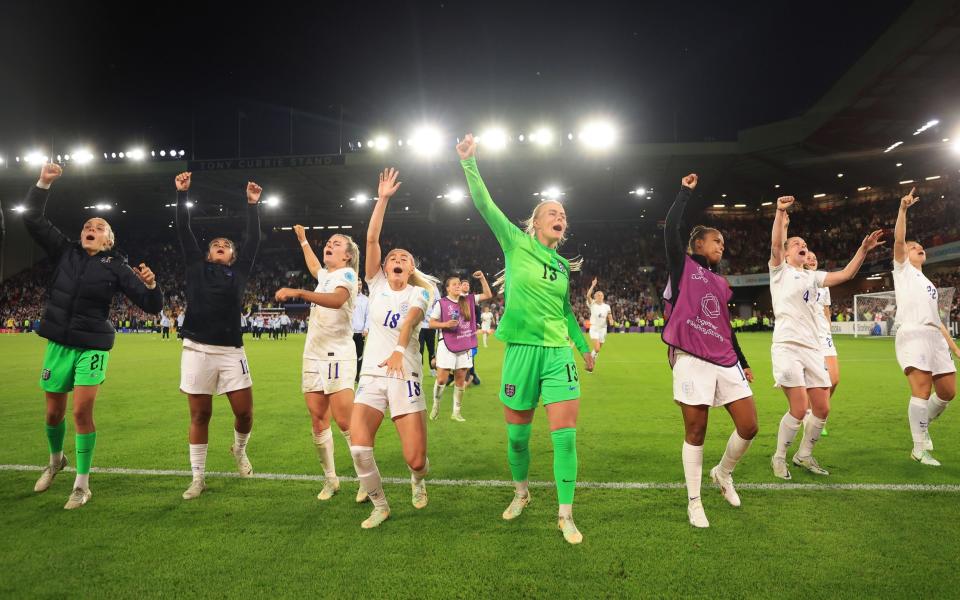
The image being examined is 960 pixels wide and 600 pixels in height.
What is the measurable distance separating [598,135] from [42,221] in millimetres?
30413

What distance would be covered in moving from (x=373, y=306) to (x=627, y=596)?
8.69 ft

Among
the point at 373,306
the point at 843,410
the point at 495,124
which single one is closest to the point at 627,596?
the point at 373,306

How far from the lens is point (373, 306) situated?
4.26 meters

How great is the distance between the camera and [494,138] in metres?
32.1

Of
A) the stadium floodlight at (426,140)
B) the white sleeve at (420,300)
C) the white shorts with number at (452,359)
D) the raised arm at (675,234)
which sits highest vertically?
the stadium floodlight at (426,140)

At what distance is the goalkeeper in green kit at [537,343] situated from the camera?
3.80 meters

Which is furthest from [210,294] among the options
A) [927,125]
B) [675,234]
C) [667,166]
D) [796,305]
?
[927,125]

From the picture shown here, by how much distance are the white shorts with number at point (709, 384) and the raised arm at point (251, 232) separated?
3919 mm

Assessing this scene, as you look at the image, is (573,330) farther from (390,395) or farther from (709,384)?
(390,395)

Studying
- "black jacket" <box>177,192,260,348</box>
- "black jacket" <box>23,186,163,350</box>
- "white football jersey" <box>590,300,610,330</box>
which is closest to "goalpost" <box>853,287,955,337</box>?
"white football jersey" <box>590,300,610,330</box>

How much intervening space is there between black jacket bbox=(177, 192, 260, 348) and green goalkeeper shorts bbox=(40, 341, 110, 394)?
0.81 meters

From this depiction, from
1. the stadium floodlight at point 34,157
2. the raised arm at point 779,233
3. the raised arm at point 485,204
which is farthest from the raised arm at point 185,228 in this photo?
the stadium floodlight at point 34,157

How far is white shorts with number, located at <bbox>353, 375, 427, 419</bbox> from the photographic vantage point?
401 centimetres

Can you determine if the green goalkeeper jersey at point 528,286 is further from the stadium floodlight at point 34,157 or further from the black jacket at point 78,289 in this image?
the stadium floodlight at point 34,157
